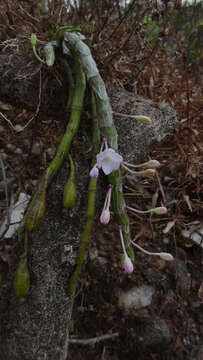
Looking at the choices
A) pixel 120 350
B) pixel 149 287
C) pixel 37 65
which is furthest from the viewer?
pixel 149 287

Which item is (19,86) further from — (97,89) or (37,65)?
(97,89)

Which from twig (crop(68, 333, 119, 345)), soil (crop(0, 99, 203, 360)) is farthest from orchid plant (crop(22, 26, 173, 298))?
twig (crop(68, 333, 119, 345))

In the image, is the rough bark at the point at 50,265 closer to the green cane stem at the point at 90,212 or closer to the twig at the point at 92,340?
the green cane stem at the point at 90,212

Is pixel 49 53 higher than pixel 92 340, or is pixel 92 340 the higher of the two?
pixel 49 53

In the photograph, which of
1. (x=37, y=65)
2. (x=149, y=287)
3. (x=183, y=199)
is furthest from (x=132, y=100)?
(x=149, y=287)

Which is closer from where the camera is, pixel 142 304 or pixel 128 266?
pixel 128 266

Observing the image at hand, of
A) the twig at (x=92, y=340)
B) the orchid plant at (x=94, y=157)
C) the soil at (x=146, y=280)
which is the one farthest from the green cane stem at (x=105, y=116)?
Result: the twig at (x=92, y=340)

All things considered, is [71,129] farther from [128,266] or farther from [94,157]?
[128,266]

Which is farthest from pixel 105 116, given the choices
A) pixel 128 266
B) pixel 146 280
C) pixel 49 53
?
pixel 146 280
